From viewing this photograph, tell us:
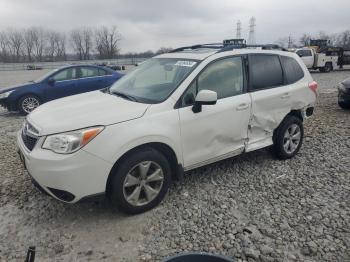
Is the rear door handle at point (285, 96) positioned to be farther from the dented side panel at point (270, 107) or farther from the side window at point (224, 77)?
the side window at point (224, 77)

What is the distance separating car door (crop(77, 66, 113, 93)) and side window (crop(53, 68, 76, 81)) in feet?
0.79

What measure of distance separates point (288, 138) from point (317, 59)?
20035 mm

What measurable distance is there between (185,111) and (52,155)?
1.50 metres

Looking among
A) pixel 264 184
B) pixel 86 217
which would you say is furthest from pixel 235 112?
pixel 86 217

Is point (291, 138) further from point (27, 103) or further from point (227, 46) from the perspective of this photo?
point (27, 103)

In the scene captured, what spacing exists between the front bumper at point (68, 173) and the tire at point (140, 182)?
0.15 meters

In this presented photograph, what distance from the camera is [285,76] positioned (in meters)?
4.77

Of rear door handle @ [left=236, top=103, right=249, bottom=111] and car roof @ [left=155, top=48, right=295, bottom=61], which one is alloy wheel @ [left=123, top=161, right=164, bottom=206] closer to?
A: rear door handle @ [left=236, top=103, right=249, bottom=111]

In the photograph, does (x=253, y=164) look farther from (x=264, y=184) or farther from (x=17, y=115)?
(x=17, y=115)

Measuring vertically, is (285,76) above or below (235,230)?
above

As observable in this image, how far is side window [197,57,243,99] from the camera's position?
3871 millimetres

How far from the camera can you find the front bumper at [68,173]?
2.96 m

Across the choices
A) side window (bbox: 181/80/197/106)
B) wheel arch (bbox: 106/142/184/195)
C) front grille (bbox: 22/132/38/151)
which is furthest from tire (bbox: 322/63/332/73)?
front grille (bbox: 22/132/38/151)

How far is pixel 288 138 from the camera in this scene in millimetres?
4941
